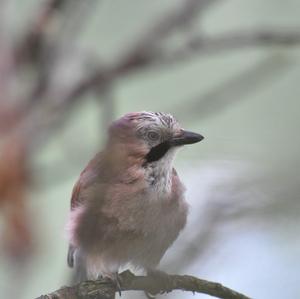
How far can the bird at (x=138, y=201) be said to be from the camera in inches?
108

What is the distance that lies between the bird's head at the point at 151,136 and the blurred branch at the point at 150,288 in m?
0.49

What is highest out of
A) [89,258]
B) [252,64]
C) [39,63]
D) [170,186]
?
[252,64]

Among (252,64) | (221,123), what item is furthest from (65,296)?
(252,64)

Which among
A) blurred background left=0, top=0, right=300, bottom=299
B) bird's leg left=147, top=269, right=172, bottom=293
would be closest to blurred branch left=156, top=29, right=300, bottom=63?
blurred background left=0, top=0, right=300, bottom=299

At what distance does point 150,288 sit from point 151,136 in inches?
23.5

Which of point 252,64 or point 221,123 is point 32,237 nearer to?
point 221,123

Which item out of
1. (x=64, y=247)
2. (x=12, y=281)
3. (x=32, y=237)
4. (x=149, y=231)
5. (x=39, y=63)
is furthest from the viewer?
(x=64, y=247)

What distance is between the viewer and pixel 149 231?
2748mm

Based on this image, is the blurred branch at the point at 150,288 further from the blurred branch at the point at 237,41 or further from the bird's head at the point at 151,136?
the blurred branch at the point at 237,41

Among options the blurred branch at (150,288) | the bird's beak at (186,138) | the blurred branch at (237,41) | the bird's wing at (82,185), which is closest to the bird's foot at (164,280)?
the blurred branch at (150,288)

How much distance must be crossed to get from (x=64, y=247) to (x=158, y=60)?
1530 mm

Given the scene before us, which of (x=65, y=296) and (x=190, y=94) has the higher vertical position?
(x=190, y=94)

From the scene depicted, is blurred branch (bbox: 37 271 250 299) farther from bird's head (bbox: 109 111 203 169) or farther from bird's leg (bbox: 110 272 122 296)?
bird's head (bbox: 109 111 203 169)

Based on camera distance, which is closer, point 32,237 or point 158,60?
point 32,237
